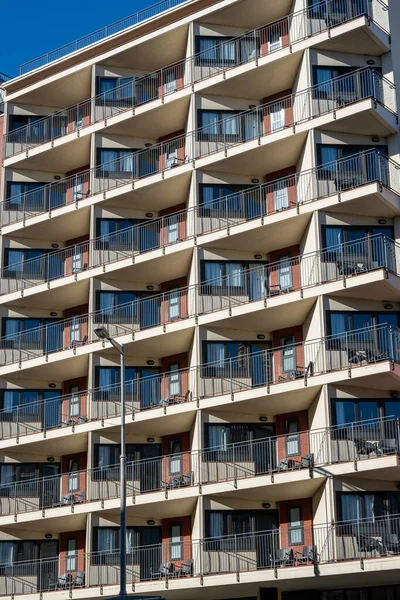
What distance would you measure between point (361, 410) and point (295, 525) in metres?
5.04

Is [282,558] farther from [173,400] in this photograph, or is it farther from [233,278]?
[233,278]

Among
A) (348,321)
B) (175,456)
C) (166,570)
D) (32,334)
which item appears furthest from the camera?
(32,334)

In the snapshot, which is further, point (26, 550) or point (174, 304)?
point (174, 304)

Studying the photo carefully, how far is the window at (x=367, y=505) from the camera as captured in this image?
3731 cm

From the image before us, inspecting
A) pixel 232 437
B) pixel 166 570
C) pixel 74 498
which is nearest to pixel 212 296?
pixel 232 437

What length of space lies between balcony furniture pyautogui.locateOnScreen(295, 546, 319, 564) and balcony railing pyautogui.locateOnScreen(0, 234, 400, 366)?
978 centimetres

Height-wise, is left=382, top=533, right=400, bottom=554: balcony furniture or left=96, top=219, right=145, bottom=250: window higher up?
left=96, top=219, right=145, bottom=250: window

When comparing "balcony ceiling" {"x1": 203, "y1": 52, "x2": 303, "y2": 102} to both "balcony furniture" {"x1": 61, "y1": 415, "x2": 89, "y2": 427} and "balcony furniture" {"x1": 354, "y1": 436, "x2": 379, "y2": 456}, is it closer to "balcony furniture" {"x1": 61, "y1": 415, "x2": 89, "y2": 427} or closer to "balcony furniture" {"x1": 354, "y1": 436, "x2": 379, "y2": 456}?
"balcony furniture" {"x1": 61, "y1": 415, "x2": 89, "y2": 427}

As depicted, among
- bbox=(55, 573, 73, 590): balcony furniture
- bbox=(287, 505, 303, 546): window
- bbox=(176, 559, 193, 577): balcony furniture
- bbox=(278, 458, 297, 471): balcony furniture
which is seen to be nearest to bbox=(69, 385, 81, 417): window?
bbox=(55, 573, 73, 590): balcony furniture

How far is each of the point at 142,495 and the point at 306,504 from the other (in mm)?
6535

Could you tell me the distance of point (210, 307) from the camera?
42969mm

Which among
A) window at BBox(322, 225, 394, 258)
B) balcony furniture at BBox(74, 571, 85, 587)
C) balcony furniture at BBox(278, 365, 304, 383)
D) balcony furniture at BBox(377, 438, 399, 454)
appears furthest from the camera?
balcony furniture at BBox(74, 571, 85, 587)

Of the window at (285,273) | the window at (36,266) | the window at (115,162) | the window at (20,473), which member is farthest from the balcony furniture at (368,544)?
the window at (115,162)

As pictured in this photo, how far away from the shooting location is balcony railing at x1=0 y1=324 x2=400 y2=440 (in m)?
39.2
